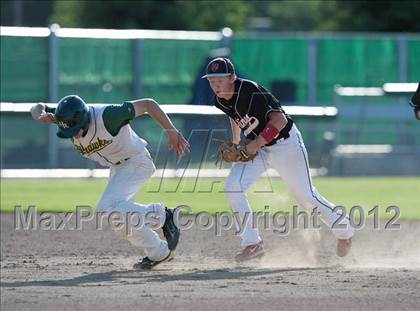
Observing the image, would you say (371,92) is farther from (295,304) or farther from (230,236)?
(295,304)

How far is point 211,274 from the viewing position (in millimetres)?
7887

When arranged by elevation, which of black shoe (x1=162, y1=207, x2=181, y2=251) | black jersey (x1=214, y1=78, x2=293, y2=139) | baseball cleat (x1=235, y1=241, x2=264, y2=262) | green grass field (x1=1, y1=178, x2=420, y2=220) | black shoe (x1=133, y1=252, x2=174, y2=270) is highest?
black jersey (x1=214, y1=78, x2=293, y2=139)

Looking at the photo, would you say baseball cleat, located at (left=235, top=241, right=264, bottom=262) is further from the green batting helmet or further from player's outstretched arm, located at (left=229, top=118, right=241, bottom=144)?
the green batting helmet


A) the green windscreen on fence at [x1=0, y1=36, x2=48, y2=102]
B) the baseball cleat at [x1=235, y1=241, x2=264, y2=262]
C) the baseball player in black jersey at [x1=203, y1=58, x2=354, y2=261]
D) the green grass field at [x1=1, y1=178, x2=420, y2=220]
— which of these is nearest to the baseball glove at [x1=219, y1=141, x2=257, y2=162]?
the baseball player in black jersey at [x1=203, y1=58, x2=354, y2=261]

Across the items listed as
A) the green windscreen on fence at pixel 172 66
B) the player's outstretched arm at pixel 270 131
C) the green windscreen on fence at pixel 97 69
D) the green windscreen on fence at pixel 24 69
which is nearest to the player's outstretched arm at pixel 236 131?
the player's outstretched arm at pixel 270 131

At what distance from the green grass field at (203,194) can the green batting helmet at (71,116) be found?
457 centimetres

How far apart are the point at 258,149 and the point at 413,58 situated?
666 inches

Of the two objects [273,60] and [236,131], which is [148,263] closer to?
[236,131]

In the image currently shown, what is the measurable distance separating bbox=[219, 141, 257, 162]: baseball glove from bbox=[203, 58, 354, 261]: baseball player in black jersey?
0.04m

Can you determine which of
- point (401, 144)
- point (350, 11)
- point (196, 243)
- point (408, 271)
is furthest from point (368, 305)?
point (350, 11)

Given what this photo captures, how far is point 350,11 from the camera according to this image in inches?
1395

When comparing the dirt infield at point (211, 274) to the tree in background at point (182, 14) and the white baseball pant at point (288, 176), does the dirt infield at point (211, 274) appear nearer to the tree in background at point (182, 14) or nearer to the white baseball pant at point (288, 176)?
the white baseball pant at point (288, 176)

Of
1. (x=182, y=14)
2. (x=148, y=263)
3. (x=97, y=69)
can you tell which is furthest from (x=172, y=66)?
(x=148, y=263)

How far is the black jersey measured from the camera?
8.43 metres
